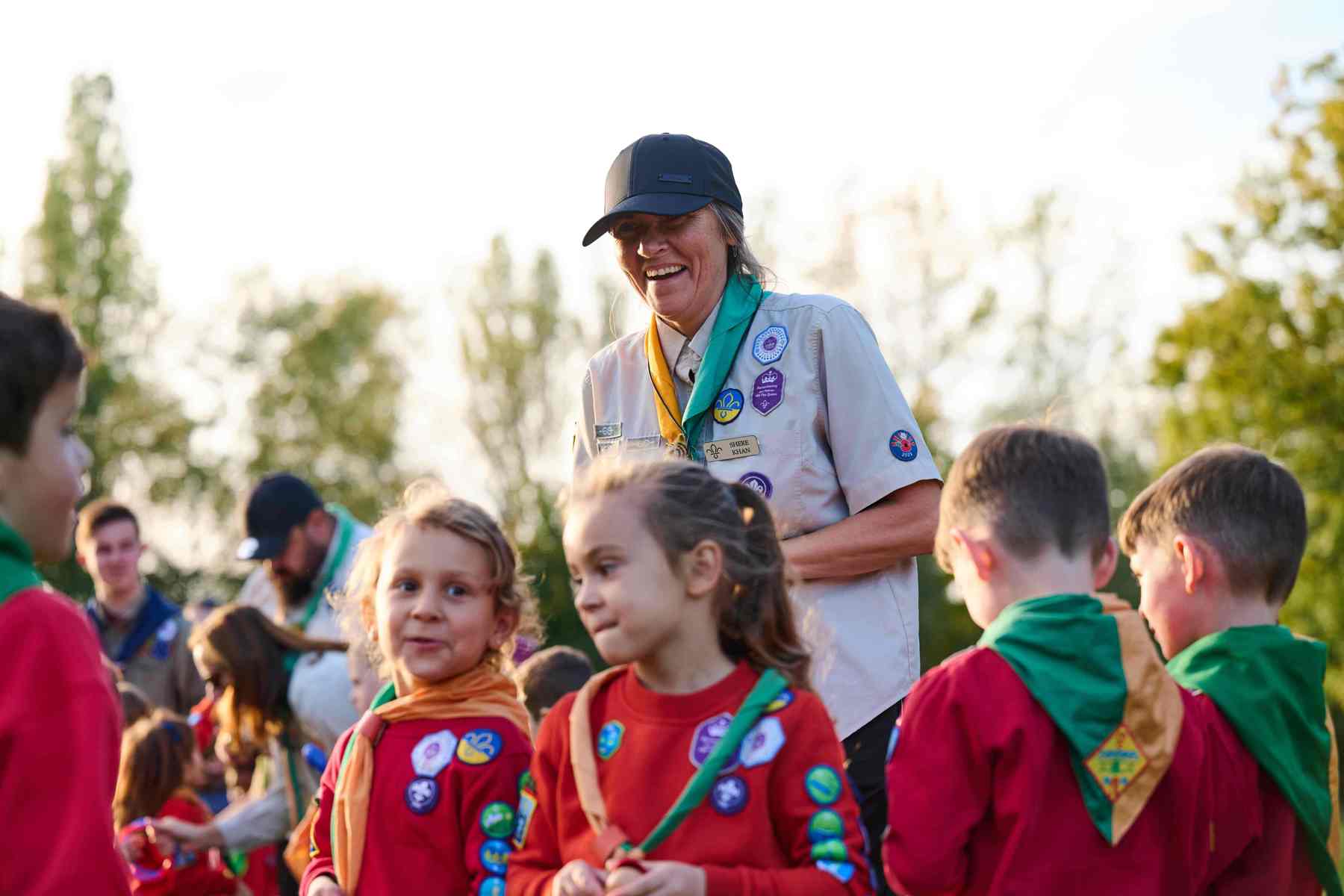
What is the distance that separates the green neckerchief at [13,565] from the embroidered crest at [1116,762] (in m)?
2.11

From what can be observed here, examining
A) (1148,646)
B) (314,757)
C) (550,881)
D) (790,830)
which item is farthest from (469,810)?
(314,757)

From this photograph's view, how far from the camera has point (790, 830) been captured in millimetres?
3090

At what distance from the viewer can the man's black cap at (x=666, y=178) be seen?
13.6 ft

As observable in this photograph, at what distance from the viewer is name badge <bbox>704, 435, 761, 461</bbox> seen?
13.2 feet

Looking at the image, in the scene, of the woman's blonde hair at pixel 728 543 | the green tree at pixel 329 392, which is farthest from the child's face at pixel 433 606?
the green tree at pixel 329 392

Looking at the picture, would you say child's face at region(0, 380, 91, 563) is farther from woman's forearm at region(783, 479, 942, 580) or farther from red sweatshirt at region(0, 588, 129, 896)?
woman's forearm at region(783, 479, 942, 580)

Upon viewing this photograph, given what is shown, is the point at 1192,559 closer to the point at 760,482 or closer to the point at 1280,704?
the point at 1280,704

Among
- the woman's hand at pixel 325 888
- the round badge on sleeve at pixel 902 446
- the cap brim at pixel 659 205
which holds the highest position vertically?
the cap brim at pixel 659 205

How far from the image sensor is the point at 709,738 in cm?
315

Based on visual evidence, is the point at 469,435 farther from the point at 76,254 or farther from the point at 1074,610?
the point at 1074,610

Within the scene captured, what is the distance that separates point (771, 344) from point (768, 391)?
0.14 meters

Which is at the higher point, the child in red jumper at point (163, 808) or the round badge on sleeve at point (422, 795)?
the round badge on sleeve at point (422, 795)

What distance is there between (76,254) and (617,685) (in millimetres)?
32970

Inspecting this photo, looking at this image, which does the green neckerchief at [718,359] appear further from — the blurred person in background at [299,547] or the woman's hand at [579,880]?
the blurred person in background at [299,547]
